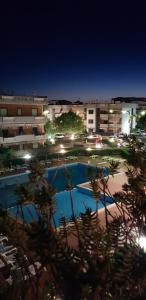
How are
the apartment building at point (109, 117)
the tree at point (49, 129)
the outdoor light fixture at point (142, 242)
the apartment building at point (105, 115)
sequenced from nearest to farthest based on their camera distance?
the outdoor light fixture at point (142, 242), the tree at point (49, 129), the apartment building at point (109, 117), the apartment building at point (105, 115)

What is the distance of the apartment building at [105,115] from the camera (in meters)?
58.2

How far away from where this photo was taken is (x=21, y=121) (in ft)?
104

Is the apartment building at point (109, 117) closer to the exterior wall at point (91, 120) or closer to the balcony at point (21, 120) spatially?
the exterior wall at point (91, 120)

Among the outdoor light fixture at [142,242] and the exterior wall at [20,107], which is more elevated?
the exterior wall at [20,107]

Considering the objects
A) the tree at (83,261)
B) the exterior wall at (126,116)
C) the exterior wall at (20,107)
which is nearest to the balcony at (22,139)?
the exterior wall at (20,107)

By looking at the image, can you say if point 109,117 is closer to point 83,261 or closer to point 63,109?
point 63,109

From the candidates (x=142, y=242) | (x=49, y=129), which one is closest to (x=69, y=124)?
(x=49, y=129)

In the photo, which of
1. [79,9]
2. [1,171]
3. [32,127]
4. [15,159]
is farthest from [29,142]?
[79,9]

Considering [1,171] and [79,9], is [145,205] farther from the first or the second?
[1,171]

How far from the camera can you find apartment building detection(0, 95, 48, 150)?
3050 cm

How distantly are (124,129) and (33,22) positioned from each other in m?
41.7

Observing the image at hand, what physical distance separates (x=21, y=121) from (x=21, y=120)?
12 centimetres

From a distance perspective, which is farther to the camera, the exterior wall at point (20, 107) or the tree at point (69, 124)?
the tree at point (69, 124)

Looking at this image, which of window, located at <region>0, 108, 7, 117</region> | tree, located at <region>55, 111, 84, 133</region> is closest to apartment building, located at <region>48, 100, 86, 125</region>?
tree, located at <region>55, 111, 84, 133</region>
